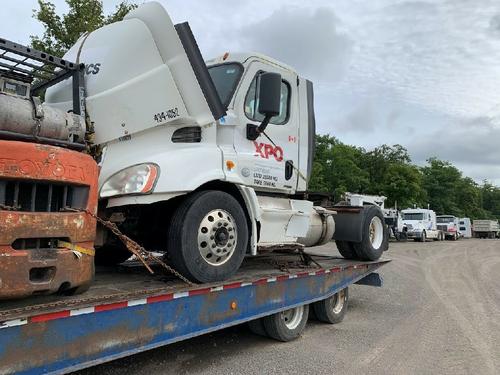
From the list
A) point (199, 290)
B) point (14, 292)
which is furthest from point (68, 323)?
point (199, 290)

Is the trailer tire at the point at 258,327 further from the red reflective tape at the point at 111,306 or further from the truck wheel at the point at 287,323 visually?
the red reflective tape at the point at 111,306

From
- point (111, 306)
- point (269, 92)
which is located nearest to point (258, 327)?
point (111, 306)

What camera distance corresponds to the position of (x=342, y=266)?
6.67 metres

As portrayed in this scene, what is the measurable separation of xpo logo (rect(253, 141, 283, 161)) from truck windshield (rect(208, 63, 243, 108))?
0.62 meters

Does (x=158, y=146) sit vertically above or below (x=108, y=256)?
above

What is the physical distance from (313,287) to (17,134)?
380 centimetres

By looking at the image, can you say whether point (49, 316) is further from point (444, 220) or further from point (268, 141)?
point (444, 220)

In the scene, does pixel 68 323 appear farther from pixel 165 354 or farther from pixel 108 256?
pixel 108 256

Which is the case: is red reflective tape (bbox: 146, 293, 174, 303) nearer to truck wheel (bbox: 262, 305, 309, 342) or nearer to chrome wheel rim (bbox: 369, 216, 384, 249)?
truck wheel (bbox: 262, 305, 309, 342)

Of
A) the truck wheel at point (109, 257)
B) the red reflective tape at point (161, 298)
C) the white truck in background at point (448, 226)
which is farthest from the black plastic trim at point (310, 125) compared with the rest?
the white truck in background at point (448, 226)

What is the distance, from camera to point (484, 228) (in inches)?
2085

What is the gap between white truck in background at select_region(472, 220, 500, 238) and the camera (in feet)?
173

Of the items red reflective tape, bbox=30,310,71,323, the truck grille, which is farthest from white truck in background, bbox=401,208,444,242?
red reflective tape, bbox=30,310,71,323

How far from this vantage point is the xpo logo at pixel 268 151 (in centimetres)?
566
